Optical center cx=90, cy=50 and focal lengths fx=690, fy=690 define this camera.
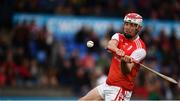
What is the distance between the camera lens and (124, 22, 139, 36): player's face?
1096 centimetres

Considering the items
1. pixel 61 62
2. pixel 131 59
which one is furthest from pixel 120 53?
pixel 61 62

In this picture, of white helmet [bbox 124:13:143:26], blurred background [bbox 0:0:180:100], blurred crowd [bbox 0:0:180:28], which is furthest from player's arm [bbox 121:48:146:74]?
blurred crowd [bbox 0:0:180:28]

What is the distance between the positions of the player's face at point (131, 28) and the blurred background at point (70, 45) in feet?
23.6

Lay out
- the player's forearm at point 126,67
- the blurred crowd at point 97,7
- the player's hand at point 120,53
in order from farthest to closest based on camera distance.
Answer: the blurred crowd at point 97,7, the player's forearm at point 126,67, the player's hand at point 120,53

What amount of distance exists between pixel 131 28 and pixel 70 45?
961 centimetres

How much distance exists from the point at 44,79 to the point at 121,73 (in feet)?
27.9

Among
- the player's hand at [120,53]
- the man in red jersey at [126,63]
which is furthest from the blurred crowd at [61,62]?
the player's hand at [120,53]

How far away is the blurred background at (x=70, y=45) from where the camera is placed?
19.2m

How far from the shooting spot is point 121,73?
11109 mm

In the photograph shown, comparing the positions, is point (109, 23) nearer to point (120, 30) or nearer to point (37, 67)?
point (120, 30)

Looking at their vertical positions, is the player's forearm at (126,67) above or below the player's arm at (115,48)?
below

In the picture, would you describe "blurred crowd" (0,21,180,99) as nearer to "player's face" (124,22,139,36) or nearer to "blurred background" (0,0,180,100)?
"blurred background" (0,0,180,100)

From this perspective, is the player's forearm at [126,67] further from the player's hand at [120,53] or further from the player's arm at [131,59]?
the player's hand at [120,53]

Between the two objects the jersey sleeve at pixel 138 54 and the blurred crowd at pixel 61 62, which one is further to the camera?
the blurred crowd at pixel 61 62
